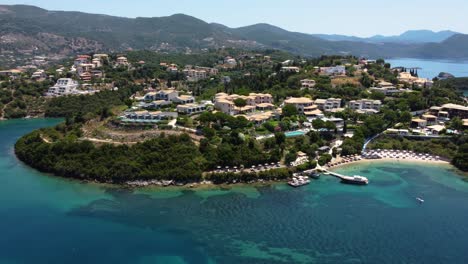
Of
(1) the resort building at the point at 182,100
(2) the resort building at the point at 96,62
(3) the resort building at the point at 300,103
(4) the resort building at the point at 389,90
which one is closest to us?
(3) the resort building at the point at 300,103

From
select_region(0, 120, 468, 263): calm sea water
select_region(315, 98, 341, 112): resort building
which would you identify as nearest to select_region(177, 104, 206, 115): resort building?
select_region(315, 98, 341, 112): resort building

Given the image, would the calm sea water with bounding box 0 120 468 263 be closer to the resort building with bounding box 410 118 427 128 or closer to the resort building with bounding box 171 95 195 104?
the resort building with bounding box 410 118 427 128

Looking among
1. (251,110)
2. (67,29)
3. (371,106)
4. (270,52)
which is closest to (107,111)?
(251,110)

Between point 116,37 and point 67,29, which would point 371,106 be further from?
point 67,29

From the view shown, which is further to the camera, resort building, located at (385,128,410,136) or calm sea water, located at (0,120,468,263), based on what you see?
resort building, located at (385,128,410,136)

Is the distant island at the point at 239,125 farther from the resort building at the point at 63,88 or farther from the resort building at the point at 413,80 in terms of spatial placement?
the resort building at the point at 413,80

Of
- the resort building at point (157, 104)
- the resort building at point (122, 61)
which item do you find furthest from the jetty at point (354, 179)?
the resort building at point (122, 61)
